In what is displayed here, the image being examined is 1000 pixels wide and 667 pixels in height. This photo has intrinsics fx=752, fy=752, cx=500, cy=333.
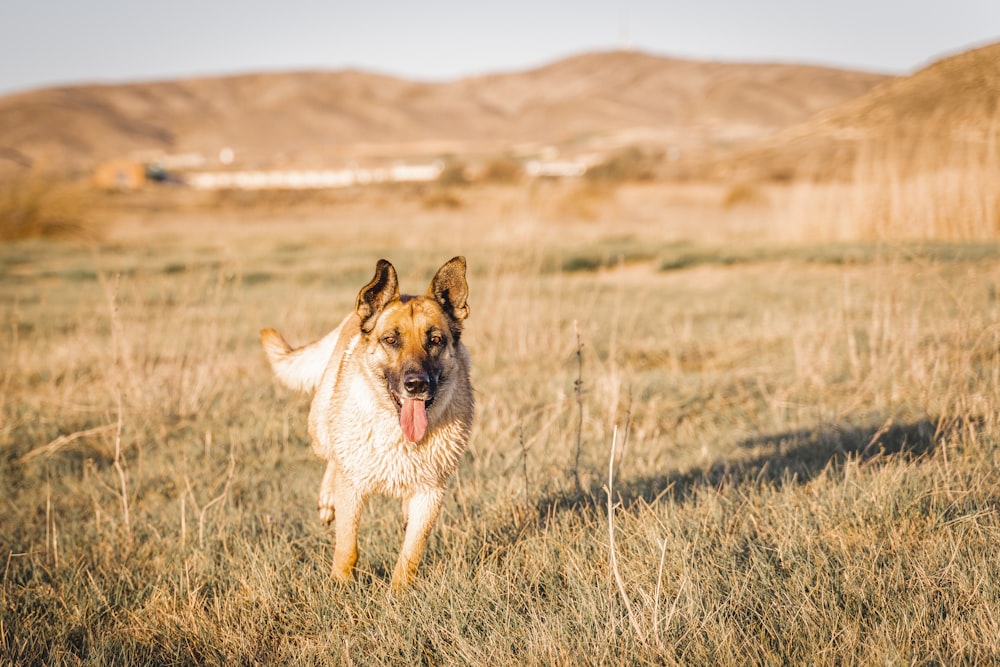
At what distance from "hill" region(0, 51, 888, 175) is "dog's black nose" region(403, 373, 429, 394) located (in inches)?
4396

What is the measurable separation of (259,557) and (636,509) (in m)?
1.95

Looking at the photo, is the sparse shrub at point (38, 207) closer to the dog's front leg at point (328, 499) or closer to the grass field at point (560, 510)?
the grass field at point (560, 510)

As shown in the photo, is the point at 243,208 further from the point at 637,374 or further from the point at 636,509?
the point at 636,509

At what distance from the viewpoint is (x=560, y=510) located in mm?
4051

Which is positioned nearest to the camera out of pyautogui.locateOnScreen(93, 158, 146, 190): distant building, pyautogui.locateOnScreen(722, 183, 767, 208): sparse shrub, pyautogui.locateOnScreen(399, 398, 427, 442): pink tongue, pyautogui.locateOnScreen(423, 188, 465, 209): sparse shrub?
pyautogui.locateOnScreen(399, 398, 427, 442): pink tongue

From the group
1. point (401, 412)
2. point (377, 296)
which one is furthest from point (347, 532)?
point (377, 296)

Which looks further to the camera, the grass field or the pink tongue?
the pink tongue

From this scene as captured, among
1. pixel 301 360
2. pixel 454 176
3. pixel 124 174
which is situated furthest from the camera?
pixel 124 174

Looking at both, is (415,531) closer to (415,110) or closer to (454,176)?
(454,176)

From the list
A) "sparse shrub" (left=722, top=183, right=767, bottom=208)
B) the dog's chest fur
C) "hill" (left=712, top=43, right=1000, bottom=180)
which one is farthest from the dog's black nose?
"sparse shrub" (left=722, top=183, right=767, bottom=208)

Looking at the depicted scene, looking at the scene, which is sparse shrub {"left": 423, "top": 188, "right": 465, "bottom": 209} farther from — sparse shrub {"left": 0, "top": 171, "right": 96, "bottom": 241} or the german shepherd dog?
the german shepherd dog

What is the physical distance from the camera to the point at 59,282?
14.9 meters

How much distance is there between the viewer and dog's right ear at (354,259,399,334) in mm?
3418

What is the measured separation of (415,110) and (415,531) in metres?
182
